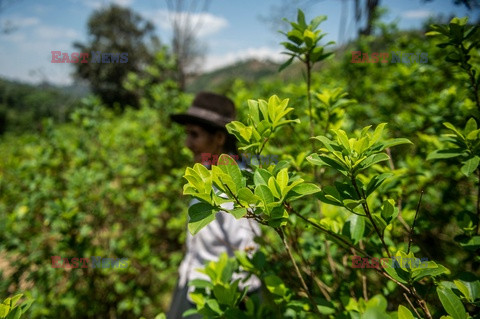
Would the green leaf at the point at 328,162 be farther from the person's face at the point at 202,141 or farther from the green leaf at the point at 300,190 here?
the person's face at the point at 202,141

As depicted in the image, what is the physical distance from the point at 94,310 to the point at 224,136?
2.43 metres

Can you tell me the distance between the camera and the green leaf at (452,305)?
65cm

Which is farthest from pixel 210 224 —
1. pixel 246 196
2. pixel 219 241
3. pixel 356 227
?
pixel 246 196

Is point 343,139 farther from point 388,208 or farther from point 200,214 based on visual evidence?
point 200,214

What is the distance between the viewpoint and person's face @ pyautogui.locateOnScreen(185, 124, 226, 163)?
214cm

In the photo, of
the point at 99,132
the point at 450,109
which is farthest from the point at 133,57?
the point at 450,109

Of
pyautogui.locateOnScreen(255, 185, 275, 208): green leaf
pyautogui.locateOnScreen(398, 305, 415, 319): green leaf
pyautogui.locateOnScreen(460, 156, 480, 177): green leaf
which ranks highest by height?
pyautogui.locateOnScreen(460, 156, 480, 177): green leaf

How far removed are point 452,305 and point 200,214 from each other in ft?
2.28

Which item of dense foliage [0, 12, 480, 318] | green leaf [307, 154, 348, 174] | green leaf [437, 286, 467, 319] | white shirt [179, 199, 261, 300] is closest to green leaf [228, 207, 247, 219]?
dense foliage [0, 12, 480, 318]

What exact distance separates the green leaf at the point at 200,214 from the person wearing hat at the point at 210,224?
3.76 feet

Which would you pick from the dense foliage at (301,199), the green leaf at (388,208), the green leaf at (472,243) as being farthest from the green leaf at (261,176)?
the green leaf at (472,243)

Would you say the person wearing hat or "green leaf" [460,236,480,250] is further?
the person wearing hat

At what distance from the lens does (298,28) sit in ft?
3.38

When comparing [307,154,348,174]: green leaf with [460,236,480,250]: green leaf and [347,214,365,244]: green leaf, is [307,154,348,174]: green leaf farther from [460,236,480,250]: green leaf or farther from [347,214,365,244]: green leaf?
[460,236,480,250]: green leaf
